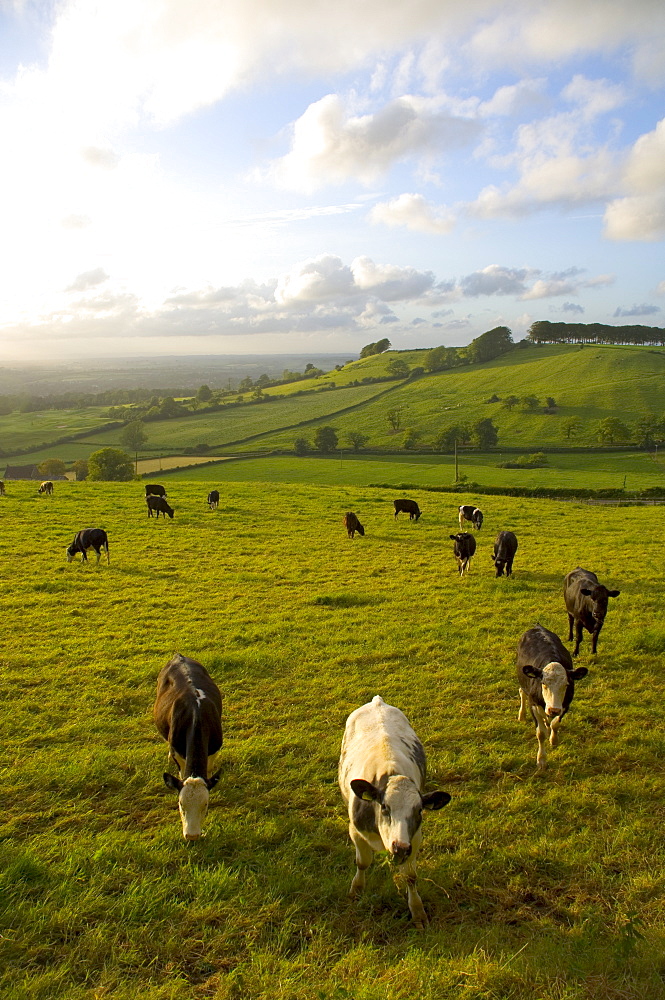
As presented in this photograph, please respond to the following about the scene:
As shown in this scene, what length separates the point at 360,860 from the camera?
5023 mm

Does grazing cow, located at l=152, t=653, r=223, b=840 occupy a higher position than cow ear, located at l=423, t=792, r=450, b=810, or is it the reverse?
cow ear, located at l=423, t=792, r=450, b=810

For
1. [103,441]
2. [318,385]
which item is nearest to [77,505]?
[103,441]

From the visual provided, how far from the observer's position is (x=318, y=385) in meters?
137

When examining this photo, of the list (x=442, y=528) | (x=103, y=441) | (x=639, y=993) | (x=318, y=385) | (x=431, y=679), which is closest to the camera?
(x=639, y=993)

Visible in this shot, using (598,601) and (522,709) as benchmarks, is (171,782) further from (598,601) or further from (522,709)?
(598,601)

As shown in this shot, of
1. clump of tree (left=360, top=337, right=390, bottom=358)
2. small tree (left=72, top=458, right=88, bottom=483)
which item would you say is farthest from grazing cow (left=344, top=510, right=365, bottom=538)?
clump of tree (left=360, top=337, right=390, bottom=358)

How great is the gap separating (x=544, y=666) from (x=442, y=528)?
16.9 meters

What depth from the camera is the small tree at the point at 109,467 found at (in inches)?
2325

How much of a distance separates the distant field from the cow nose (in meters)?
46.9

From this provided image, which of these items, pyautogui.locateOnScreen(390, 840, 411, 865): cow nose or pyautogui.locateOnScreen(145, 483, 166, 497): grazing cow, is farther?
pyautogui.locateOnScreen(145, 483, 166, 497): grazing cow

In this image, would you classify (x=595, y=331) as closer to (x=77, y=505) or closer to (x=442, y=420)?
(x=442, y=420)

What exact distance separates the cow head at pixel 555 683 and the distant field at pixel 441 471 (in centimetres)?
4378

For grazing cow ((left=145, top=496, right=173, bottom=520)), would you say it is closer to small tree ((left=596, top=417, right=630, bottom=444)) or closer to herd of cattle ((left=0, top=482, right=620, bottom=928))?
herd of cattle ((left=0, top=482, right=620, bottom=928))

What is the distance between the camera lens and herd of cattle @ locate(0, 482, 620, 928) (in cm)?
468
